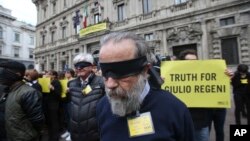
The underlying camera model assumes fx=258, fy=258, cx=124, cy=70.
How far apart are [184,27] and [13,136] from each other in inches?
616

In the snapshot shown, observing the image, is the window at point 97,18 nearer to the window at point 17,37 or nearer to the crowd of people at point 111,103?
the crowd of people at point 111,103

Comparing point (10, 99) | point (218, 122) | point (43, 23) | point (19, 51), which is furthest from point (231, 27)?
point (19, 51)

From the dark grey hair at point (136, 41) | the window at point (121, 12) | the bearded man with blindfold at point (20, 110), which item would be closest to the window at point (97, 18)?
the window at point (121, 12)

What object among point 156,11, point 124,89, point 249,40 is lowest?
point 124,89

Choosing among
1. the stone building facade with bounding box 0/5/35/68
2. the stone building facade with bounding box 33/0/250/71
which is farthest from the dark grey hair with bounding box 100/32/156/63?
the stone building facade with bounding box 0/5/35/68

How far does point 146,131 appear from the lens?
146 centimetres

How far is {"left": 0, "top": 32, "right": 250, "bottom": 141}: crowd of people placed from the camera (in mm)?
1502

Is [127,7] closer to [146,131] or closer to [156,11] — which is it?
[156,11]

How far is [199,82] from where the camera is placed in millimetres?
3740

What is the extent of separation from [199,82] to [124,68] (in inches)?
98.3

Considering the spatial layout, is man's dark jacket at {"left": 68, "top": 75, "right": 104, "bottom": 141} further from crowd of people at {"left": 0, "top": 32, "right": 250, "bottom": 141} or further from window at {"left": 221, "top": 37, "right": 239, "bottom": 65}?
window at {"left": 221, "top": 37, "right": 239, "bottom": 65}

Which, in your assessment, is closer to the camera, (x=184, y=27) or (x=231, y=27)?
(x=231, y=27)

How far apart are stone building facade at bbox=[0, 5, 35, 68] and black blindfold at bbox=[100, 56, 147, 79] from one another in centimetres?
4487

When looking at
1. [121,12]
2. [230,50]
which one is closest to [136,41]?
[230,50]
